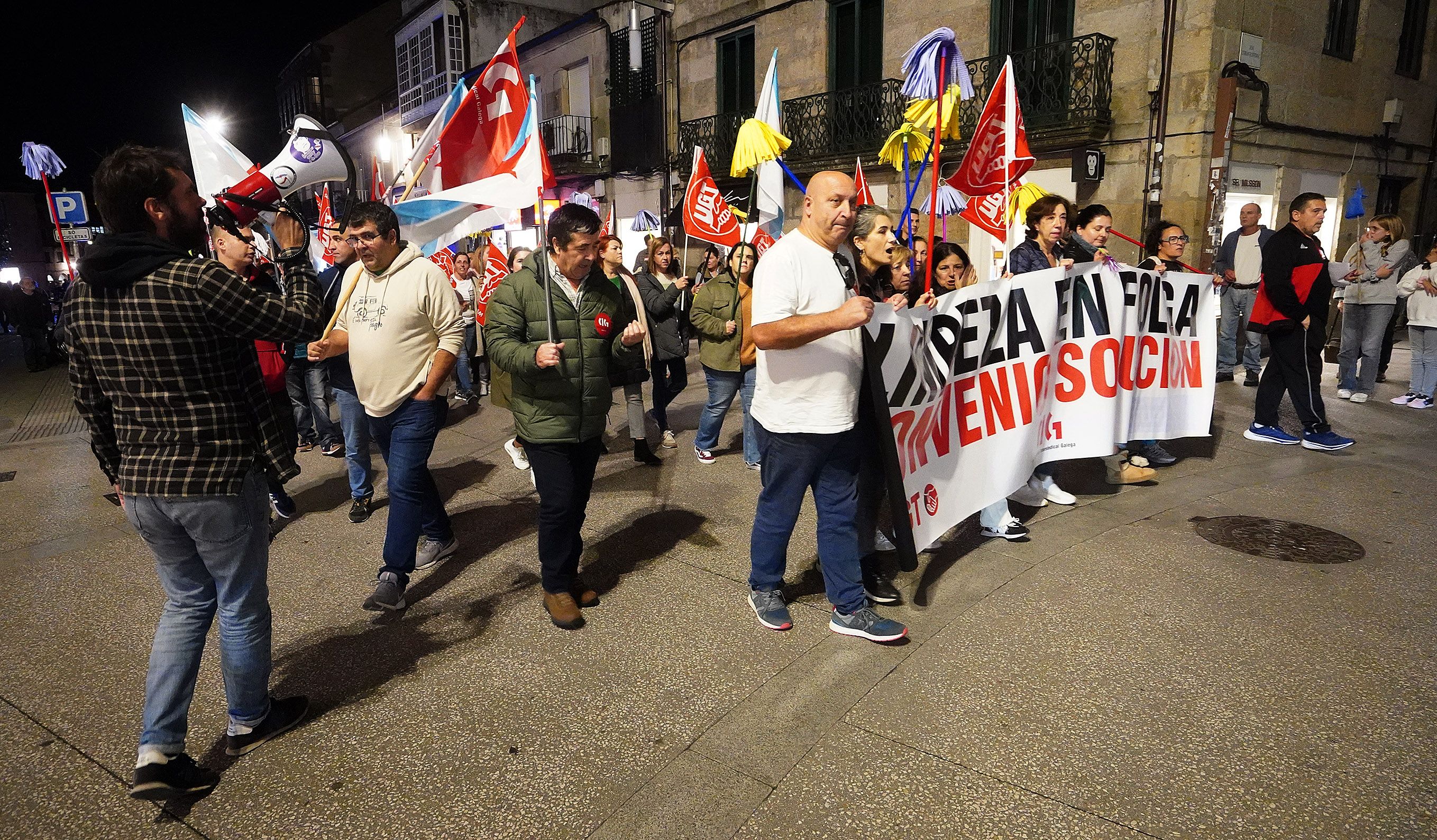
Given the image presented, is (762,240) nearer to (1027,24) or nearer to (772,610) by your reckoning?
(772,610)

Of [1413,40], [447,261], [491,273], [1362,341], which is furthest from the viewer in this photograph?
[1413,40]

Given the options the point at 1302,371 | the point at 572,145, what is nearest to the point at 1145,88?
the point at 1302,371

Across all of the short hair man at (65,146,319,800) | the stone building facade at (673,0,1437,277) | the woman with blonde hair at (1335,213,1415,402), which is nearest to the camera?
the short hair man at (65,146,319,800)

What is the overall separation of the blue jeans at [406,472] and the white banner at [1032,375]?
231 centimetres

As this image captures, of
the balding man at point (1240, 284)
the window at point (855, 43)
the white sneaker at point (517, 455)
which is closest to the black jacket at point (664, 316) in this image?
the white sneaker at point (517, 455)

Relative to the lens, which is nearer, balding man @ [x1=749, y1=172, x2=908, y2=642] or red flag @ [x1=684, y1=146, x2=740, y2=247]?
balding man @ [x1=749, y1=172, x2=908, y2=642]

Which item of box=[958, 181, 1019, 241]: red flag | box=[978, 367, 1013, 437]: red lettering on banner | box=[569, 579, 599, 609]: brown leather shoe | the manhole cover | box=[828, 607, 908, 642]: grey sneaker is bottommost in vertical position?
the manhole cover

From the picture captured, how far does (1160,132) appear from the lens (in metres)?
13.1

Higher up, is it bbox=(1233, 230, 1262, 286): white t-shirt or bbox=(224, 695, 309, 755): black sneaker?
bbox=(1233, 230, 1262, 286): white t-shirt

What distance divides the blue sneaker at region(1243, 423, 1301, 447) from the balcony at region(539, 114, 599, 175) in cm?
1935

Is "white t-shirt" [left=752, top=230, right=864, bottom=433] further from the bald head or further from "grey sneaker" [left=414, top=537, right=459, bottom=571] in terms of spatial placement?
"grey sneaker" [left=414, top=537, right=459, bottom=571]

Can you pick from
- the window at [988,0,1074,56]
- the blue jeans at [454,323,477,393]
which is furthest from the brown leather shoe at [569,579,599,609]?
the window at [988,0,1074,56]

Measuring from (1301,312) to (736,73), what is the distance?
50.6ft

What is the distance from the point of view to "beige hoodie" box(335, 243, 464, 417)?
13.6 feet
